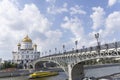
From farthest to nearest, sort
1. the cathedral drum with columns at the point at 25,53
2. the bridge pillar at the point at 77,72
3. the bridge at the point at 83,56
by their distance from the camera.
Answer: the cathedral drum with columns at the point at 25,53
the bridge pillar at the point at 77,72
the bridge at the point at 83,56

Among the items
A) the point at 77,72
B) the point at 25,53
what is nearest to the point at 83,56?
the point at 77,72

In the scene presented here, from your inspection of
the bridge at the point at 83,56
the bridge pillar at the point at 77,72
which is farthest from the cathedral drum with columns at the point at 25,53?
the bridge pillar at the point at 77,72

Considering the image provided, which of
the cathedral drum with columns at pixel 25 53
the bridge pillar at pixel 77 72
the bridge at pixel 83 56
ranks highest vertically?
the cathedral drum with columns at pixel 25 53

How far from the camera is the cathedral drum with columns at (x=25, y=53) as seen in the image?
5855 inches

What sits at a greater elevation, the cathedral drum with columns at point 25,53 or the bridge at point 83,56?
the cathedral drum with columns at point 25,53

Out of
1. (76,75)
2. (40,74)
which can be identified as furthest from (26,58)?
(76,75)

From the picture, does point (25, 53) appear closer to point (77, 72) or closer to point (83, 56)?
point (77, 72)

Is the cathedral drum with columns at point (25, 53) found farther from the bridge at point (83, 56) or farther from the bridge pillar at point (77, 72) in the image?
the bridge pillar at point (77, 72)

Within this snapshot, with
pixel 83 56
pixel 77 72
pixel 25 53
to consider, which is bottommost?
pixel 77 72

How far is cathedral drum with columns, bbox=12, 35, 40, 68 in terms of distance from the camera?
14873cm

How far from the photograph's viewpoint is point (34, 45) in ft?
531

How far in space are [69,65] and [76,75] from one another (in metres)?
3.99

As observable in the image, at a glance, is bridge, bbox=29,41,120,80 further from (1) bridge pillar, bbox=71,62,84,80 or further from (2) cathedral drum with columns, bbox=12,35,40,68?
(2) cathedral drum with columns, bbox=12,35,40,68

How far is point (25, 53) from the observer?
150 m
